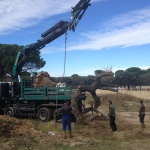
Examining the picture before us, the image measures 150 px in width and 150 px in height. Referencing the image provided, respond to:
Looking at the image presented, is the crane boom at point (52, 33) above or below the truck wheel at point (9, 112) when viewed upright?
above

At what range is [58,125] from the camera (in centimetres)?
1706

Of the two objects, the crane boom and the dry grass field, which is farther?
the crane boom

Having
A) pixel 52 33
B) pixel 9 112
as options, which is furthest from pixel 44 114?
pixel 52 33

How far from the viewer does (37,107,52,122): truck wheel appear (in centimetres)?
1912

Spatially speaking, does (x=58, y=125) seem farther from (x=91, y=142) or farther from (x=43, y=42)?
(x=43, y=42)

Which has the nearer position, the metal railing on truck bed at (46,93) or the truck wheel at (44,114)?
the metal railing on truck bed at (46,93)

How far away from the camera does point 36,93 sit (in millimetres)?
19797

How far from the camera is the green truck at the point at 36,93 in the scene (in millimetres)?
19219

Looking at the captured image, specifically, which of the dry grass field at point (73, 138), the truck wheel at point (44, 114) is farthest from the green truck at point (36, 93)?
the dry grass field at point (73, 138)

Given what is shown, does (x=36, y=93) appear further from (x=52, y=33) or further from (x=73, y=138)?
(x=73, y=138)

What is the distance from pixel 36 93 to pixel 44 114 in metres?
1.46

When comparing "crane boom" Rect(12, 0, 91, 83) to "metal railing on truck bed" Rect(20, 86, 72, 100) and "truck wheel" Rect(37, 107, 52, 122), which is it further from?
"truck wheel" Rect(37, 107, 52, 122)

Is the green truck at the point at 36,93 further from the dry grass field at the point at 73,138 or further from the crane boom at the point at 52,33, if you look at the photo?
the dry grass field at the point at 73,138

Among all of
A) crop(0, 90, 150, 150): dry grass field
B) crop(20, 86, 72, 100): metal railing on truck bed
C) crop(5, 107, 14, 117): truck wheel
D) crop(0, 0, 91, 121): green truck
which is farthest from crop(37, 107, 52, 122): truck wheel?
crop(0, 90, 150, 150): dry grass field
